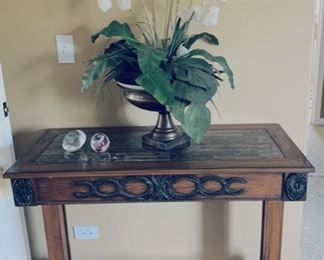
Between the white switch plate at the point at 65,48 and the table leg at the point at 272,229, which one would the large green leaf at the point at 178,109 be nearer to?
the table leg at the point at 272,229

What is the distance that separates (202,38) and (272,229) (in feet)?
2.86

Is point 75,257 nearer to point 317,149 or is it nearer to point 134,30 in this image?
point 134,30

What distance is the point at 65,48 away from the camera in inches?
71.1

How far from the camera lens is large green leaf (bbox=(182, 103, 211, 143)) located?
1361 mm

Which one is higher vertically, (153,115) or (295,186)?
(153,115)

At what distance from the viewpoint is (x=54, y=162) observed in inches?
59.0

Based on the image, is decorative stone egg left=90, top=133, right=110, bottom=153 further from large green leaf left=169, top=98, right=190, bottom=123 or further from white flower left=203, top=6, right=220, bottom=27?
white flower left=203, top=6, right=220, bottom=27

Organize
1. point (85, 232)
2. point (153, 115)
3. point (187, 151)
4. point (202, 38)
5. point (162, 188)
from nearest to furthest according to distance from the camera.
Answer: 1. point (162, 188)
2. point (187, 151)
3. point (202, 38)
4. point (153, 115)
5. point (85, 232)

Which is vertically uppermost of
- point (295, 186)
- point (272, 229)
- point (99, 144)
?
point (99, 144)

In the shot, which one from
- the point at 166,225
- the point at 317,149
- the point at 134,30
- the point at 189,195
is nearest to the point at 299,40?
the point at 134,30

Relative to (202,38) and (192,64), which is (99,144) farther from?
(202,38)

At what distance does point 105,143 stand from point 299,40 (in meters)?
0.99

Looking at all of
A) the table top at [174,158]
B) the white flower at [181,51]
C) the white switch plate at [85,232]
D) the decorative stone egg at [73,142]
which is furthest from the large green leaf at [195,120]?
the white switch plate at [85,232]

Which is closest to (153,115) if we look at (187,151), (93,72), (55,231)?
(187,151)
